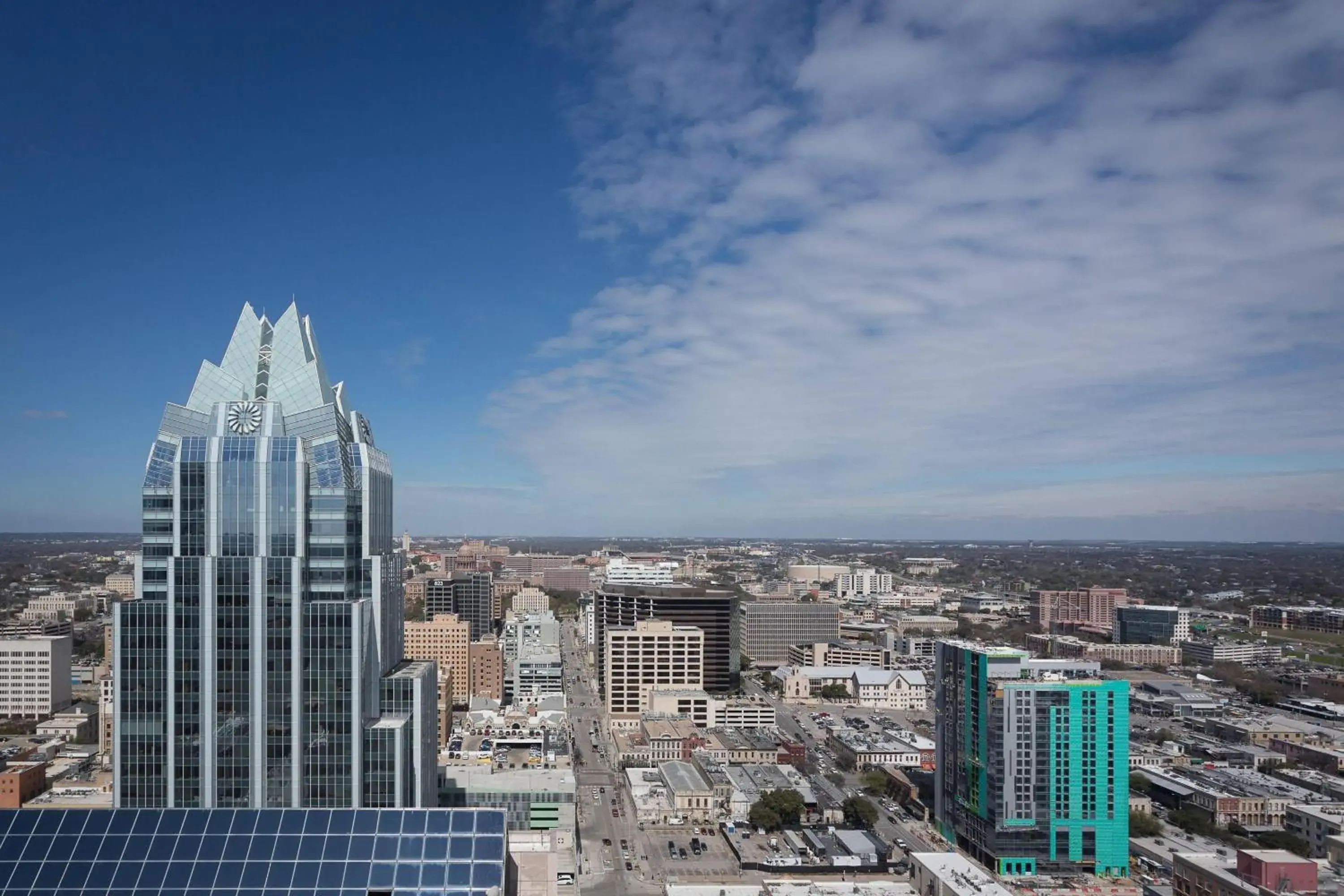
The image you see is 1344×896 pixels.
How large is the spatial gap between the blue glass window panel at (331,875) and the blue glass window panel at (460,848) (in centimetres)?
141

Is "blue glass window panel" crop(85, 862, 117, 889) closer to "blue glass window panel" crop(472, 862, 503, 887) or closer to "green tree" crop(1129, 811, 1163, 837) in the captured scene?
"blue glass window panel" crop(472, 862, 503, 887)

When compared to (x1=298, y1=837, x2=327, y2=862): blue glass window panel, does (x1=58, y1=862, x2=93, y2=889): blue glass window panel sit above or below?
below

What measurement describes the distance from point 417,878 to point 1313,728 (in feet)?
216

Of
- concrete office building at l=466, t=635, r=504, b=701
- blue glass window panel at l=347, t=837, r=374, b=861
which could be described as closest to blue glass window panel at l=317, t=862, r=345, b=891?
blue glass window panel at l=347, t=837, r=374, b=861

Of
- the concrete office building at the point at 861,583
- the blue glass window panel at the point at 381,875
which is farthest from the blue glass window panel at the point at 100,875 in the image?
the concrete office building at the point at 861,583

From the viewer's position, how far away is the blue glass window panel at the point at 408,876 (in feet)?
42.6

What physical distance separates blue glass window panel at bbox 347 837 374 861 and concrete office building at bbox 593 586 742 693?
56531 millimetres

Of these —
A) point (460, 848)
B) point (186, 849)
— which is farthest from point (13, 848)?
point (460, 848)

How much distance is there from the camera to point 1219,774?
48.2 meters

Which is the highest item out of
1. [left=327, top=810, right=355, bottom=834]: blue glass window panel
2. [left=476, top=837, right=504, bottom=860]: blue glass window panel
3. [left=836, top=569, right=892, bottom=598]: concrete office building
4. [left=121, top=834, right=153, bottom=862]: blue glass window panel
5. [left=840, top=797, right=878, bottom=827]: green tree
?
[left=327, top=810, right=355, bottom=834]: blue glass window panel

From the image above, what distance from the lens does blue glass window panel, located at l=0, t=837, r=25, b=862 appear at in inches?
511

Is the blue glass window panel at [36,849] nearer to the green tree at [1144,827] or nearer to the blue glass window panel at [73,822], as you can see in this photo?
the blue glass window panel at [73,822]

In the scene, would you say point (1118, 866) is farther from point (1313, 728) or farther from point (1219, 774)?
point (1313, 728)

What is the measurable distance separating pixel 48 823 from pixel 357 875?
4441 mm
